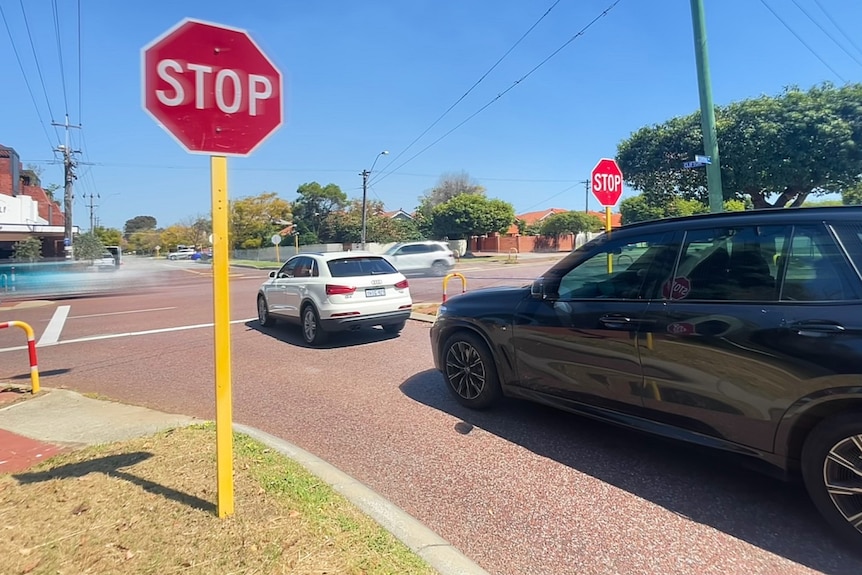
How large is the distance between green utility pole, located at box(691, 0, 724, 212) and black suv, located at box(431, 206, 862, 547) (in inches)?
170

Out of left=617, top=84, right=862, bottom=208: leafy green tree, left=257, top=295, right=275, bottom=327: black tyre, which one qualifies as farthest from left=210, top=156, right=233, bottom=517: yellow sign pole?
left=617, top=84, right=862, bottom=208: leafy green tree

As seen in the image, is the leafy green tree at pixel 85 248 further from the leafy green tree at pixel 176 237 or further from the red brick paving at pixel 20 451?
the leafy green tree at pixel 176 237

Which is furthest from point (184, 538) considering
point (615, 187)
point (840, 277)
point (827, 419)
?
point (615, 187)

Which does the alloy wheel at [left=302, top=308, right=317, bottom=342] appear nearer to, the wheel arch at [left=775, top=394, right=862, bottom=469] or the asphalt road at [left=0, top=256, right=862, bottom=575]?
the asphalt road at [left=0, top=256, right=862, bottom=575]

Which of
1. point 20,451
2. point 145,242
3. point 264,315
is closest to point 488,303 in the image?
point 20,451

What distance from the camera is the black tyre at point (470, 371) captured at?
4.79 metres

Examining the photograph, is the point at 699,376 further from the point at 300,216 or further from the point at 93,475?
the point at 300,216

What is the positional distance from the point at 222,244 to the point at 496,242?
182ft

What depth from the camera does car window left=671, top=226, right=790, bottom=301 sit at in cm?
313

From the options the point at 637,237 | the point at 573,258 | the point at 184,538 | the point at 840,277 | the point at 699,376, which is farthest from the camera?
the point at 573,258

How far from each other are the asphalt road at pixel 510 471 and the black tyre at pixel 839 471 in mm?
178

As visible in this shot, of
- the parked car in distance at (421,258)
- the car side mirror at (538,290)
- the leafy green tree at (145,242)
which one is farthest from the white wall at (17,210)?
the leafy green tree at (145,242)

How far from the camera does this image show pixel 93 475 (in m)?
3.42

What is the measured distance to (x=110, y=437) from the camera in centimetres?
432
